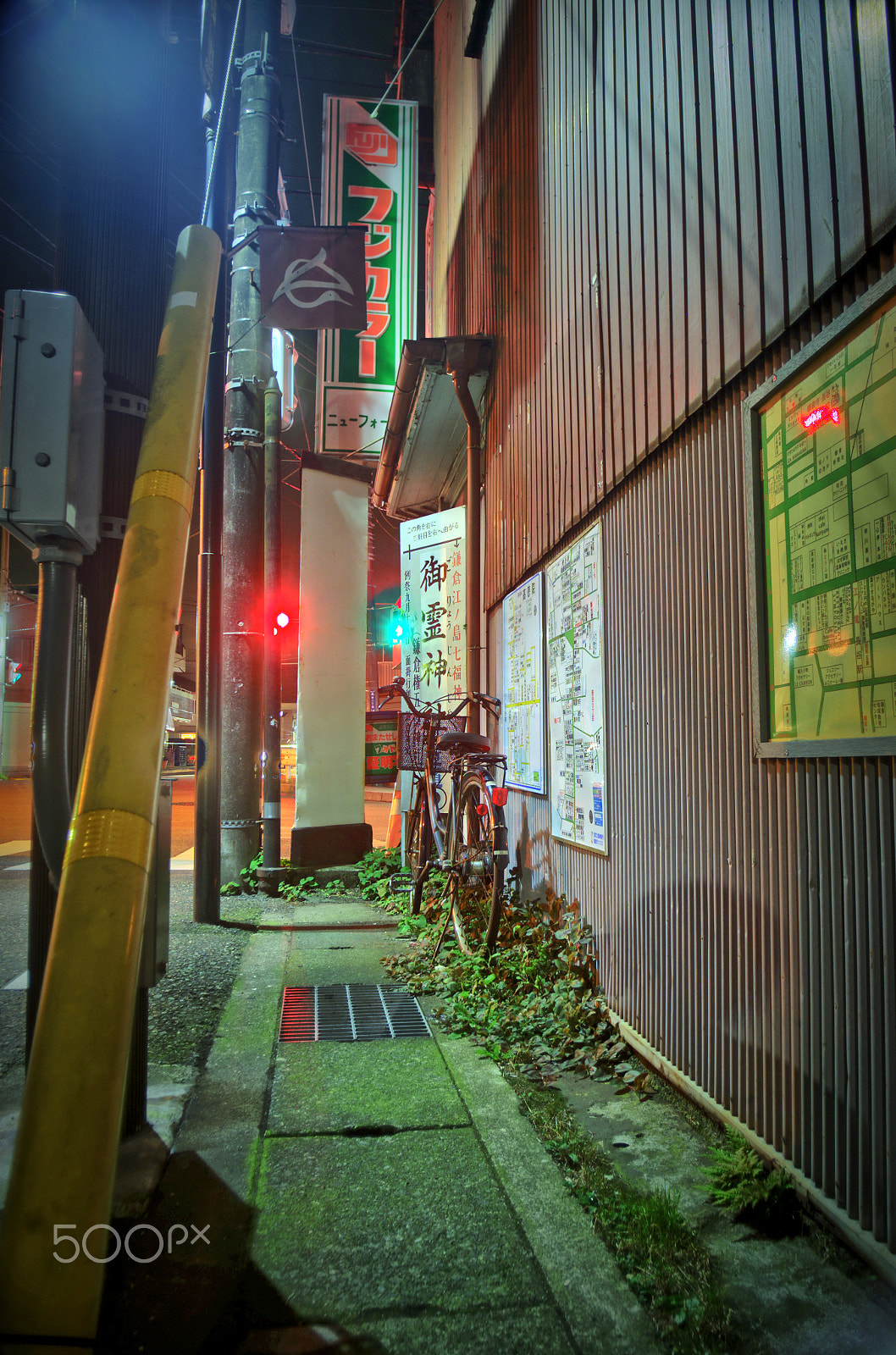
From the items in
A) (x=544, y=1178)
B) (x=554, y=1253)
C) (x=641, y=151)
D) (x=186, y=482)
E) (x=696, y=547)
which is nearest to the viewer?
(x=186, y=482)

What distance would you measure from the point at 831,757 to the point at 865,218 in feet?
4.98

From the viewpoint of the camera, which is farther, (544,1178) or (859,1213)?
(544,1178)

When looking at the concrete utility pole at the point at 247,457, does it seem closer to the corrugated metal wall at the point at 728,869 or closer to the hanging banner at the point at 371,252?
the hanging banner at the point at 371,252

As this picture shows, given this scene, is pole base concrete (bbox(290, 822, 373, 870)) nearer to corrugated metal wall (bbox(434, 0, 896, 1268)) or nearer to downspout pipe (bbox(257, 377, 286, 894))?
downspout pipe (bbox(257, 377, 286, 894))

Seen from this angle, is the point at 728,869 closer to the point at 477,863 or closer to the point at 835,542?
the point at 835,542

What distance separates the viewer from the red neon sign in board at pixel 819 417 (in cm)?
229

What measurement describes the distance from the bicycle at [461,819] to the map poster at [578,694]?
0.43 meters

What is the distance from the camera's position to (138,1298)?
6.77ft

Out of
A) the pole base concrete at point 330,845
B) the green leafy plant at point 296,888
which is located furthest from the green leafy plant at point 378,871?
the green leafy plant at point 296,888

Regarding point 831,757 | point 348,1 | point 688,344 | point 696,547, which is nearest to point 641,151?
point 688,344

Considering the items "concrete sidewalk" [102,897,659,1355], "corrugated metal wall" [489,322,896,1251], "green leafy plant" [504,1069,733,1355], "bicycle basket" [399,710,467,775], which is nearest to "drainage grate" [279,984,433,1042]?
"concrete sidewalk" [102,897,659,1355]

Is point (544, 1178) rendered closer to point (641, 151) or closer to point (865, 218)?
point (865, 218)

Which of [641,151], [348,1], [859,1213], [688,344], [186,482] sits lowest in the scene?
[859,1213]

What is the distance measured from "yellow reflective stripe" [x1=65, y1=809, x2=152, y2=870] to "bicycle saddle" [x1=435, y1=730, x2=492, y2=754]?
182 inches
